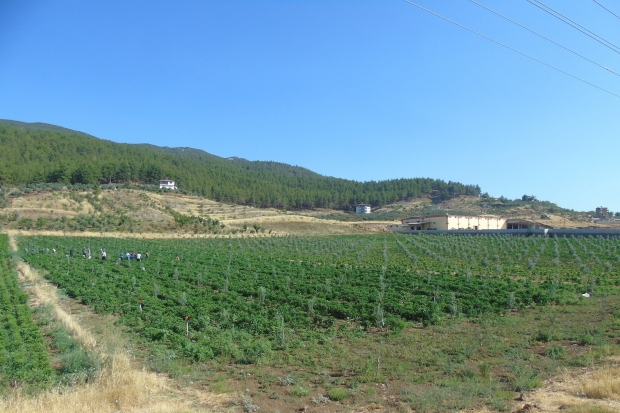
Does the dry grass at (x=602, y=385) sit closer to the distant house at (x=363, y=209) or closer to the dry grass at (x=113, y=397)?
the dry grass at (x=113, y=397)

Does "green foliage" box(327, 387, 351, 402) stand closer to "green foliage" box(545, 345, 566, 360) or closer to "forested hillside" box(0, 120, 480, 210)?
"green foliage" box(545, 345, 566, 360)

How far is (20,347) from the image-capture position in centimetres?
917

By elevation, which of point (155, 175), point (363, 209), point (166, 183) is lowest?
point (363, 209)

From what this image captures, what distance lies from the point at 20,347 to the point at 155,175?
10848 centimetres

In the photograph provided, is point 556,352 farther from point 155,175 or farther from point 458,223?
point 155,175

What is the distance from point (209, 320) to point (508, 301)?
1020 cm

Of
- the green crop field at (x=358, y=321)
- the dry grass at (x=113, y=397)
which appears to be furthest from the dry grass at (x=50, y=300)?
the dry grass at (x=113, y=397)

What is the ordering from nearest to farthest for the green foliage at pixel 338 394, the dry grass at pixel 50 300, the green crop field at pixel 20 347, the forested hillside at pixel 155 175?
the green foliage at pixel 338 394 → the green crop field at pixel 20 347 → the dry grass at pixel 50 300 → the forested hillside at pixel 155 175

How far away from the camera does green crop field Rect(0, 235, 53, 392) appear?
7367mm

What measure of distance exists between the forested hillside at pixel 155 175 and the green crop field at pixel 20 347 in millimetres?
87743

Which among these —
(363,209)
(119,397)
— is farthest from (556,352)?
(363,209)

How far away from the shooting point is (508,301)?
48.4ft

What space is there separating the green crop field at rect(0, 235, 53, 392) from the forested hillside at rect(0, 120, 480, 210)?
87743mm

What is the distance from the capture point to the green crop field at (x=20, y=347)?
737 centimetres
